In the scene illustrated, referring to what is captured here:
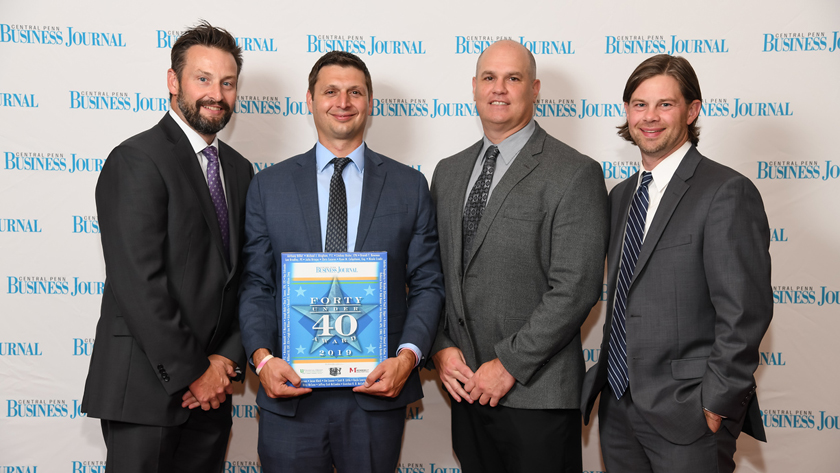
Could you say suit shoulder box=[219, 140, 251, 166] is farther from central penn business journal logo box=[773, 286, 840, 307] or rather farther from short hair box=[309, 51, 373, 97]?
central penn business journal logo box=[773, 286, 840, 307]

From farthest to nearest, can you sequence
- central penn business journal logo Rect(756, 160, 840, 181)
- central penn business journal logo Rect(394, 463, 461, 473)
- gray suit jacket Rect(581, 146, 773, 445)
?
central penn business journal logo Rect(394, 463, 461, 473) < central penn business journal logo Rect(756, 160, 840, 181) < gray suit jacket Rect(581, 146, 773, 445)

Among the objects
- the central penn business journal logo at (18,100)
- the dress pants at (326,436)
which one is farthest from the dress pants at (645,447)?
the central penn business journal logo at (18,100)

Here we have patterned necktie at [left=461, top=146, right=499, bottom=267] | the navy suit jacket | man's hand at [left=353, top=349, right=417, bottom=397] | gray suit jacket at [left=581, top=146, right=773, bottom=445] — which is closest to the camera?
gray suit jacket at [left=581, top=146, right=773, bottom=445]

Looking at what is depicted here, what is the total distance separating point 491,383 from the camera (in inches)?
85.2

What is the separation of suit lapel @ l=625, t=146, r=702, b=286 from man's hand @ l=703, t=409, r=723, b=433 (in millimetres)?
532

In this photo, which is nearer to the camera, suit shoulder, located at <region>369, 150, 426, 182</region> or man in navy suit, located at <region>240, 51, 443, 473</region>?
man in navy suit, located at <region>240, 51, 443, 473</region>

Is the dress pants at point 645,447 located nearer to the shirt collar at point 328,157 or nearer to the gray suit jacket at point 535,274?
the gray suit jacket at point 535,274

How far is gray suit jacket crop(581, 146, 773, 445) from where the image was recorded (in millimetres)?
1803

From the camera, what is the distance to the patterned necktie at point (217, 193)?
229 cm

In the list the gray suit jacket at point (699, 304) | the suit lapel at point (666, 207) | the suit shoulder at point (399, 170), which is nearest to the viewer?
the gray suit jacket at point (699, 304)

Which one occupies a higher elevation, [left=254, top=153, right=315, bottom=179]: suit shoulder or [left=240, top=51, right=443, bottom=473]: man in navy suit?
[left=254, top=153, right=315, bottom=179]: suit shoulder

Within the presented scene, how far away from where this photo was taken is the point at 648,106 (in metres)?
2.14

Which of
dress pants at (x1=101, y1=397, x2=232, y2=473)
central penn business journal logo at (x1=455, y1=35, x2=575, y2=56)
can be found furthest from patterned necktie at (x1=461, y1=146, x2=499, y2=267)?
dress pants at (x1=101, y1=397, x2=232, y2=473)

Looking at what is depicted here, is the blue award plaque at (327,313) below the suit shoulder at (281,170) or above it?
below
